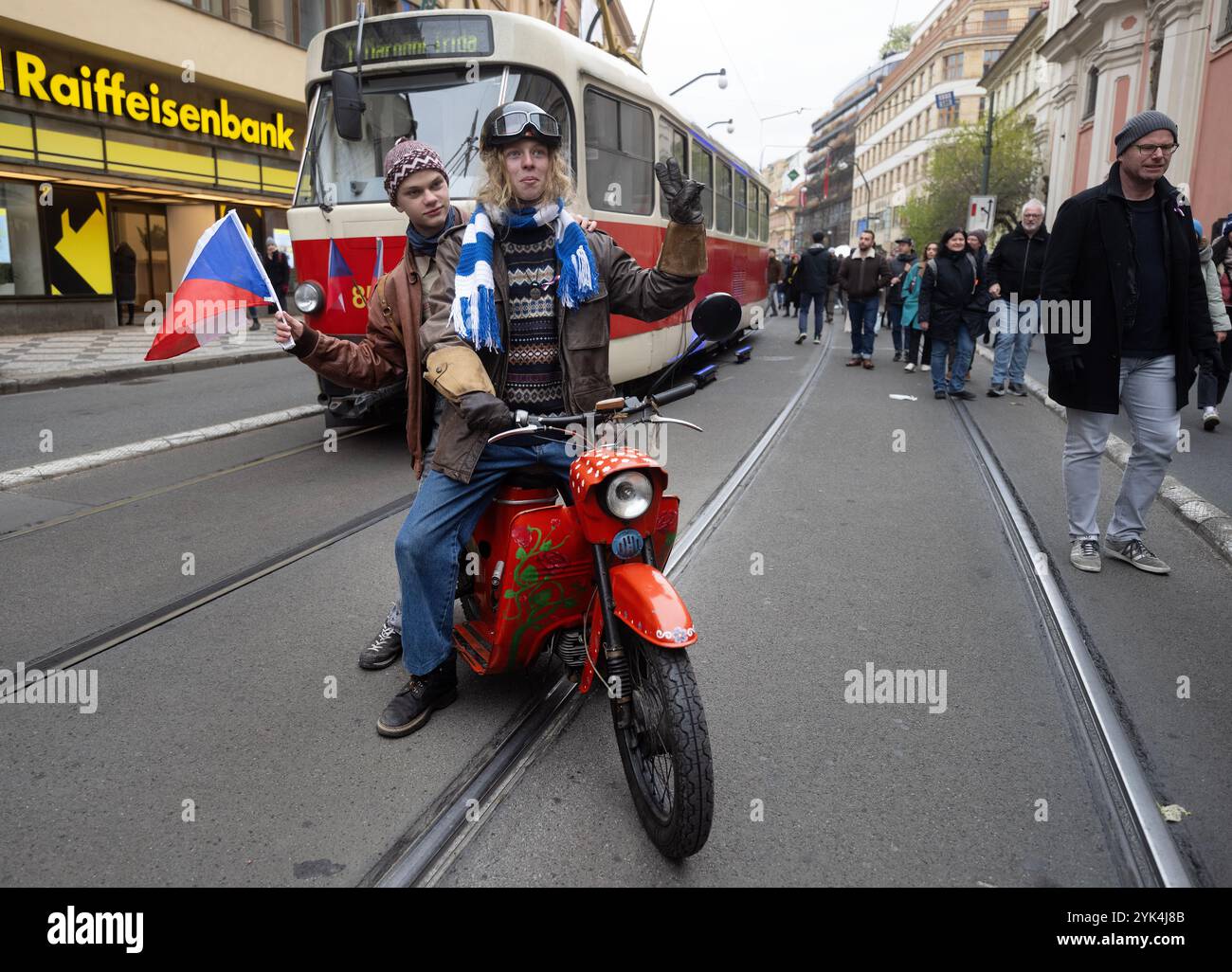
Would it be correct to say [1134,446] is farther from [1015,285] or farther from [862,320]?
[862,320]

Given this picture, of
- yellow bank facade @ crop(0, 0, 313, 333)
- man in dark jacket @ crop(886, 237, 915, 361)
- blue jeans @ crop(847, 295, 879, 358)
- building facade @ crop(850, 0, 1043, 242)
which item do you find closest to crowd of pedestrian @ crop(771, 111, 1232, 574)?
blue jeans @ crop(847, 295, 879, 358)

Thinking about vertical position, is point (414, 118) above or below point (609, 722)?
above

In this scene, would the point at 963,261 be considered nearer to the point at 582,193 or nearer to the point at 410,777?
the point at 582,193

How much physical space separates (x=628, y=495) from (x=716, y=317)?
556 millimetres

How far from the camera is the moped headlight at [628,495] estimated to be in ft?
8.72

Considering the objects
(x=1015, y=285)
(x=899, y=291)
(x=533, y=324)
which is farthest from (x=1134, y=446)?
(x=899, y=291)

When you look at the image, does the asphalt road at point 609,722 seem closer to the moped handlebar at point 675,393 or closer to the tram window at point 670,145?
the moped handlebar at point 675,393

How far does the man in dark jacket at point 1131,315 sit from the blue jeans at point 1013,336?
19.4ft

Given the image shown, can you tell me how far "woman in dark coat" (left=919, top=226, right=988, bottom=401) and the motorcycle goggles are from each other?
9.09 metres

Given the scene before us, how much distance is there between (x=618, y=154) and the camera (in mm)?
8938

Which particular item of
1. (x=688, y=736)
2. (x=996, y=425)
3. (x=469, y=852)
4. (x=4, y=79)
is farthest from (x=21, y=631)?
(x=4, y=79)

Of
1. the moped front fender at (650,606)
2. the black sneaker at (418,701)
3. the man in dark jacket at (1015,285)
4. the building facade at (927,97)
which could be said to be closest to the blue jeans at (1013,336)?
the man in dark jacket at (1015,285)

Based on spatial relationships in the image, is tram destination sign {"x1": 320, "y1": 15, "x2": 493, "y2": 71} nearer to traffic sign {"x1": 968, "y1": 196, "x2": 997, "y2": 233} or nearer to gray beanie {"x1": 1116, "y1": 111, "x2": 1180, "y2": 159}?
gray beanie {"x1": 1116, "y1": 111, "x2": 1180, "y2": 159}

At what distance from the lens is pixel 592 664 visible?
2934mm
